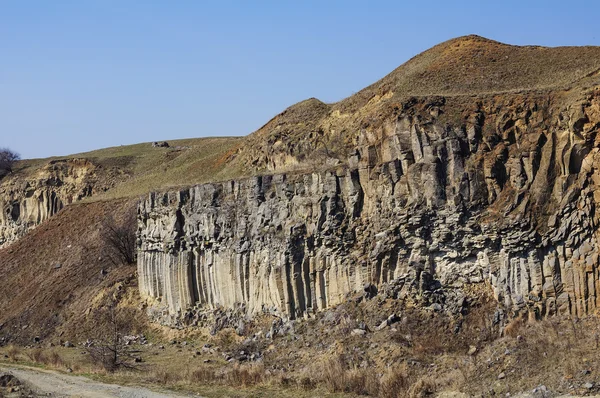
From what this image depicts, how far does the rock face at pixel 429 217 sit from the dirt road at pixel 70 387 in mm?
7719

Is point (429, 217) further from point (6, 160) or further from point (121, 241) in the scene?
point (6, 160)

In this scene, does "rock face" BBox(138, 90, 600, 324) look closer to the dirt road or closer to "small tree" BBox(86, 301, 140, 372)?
"small tree" BBox(86, 301, 140, 372)

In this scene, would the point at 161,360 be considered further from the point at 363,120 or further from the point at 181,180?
the point at 181,180

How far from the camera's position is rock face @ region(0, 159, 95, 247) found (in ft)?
240

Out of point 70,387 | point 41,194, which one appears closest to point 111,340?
point 70,387

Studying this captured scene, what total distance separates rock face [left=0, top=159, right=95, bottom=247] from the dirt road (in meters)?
38.1

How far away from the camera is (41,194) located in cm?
7375

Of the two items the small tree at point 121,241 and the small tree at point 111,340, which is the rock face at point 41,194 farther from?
the small tree at point 111,340

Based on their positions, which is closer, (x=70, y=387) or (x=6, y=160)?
(x=70, y=387)

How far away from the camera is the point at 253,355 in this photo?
3344cm

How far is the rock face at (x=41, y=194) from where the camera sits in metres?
73.1

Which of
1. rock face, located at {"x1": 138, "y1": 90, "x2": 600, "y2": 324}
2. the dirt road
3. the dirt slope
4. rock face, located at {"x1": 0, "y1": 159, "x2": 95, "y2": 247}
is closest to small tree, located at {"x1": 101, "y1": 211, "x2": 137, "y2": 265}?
the dirt slope

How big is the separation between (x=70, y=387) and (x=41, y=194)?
45.0 m

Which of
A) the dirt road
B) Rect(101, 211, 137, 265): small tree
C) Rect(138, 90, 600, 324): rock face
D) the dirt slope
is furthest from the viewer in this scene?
Rect(101, 211, 137, 265): small tree
